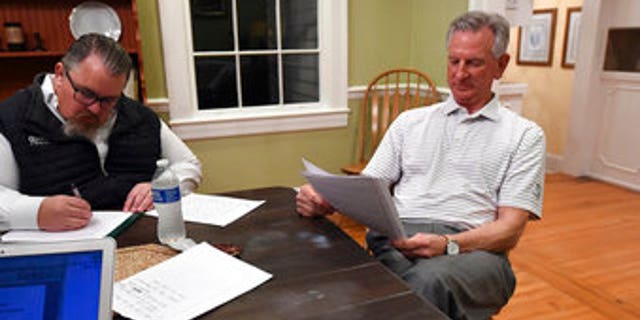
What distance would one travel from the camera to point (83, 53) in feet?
4.59

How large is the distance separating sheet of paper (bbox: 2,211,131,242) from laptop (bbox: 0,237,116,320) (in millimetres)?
478

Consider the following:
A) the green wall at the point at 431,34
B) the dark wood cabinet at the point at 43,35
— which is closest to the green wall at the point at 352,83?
the green wall at the point at 431,34

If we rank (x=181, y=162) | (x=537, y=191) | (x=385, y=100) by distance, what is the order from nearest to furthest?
(x=537, y=191) < (x=181, y=162) < (x=385, y=100)

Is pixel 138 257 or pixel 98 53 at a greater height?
pixel 98 53

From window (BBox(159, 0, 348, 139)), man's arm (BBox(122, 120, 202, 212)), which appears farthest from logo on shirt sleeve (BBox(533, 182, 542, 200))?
window (BBox(159, 0, 348, 139))

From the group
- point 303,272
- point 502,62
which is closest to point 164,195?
point 303,272

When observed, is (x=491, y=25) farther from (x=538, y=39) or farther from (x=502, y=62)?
(x=538, y=39)

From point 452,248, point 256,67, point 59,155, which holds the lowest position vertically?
point 452,248

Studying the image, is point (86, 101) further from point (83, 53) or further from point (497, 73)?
point (497, 73)

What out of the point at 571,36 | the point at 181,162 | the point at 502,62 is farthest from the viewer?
the point at 571,36

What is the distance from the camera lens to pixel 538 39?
4480 millimetres

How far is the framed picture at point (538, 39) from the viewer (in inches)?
172

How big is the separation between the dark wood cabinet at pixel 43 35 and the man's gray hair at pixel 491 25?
1.71 meters

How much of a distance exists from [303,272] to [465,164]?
716 millimetres
